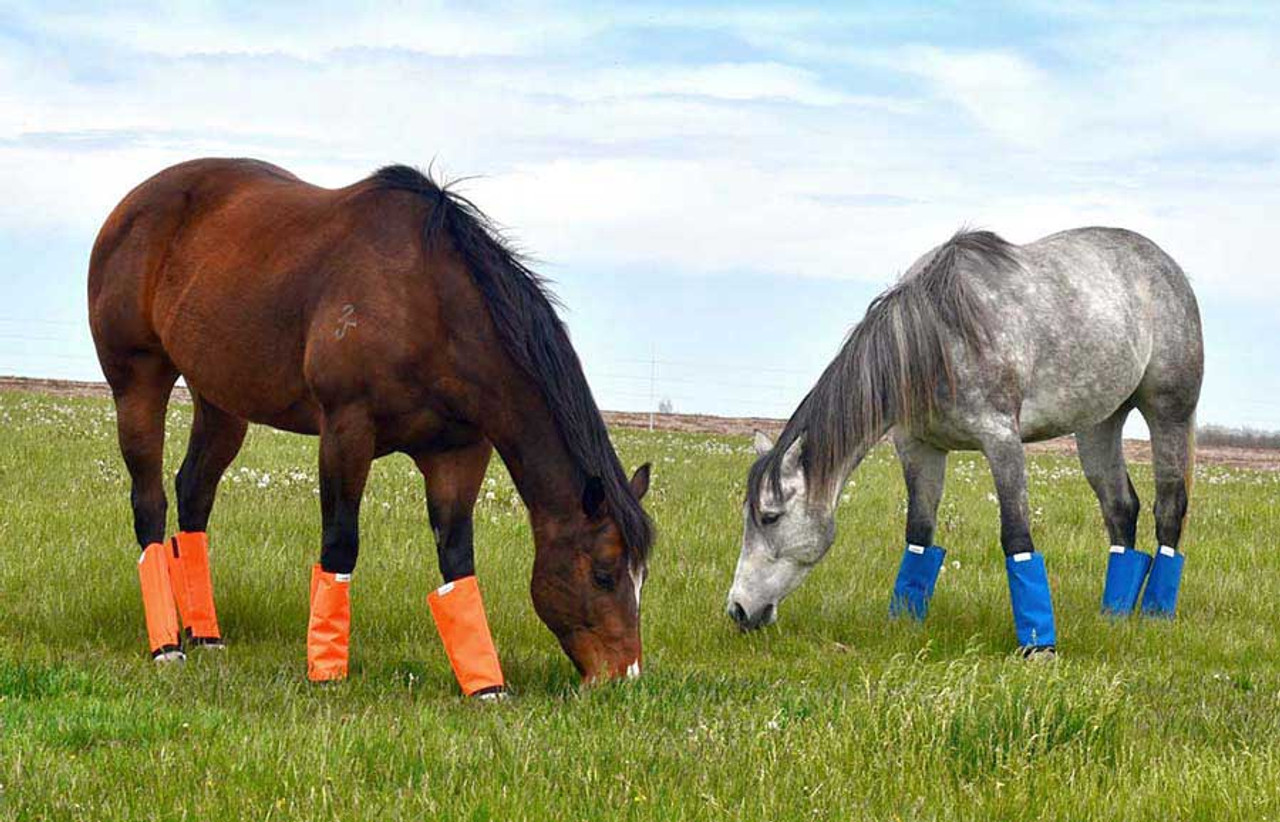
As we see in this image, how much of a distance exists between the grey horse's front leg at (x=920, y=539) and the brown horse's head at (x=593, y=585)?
3.53m

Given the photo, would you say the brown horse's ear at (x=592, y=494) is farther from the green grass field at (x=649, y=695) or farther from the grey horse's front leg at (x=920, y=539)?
the grey horse's front leg at (x=920, y=539)

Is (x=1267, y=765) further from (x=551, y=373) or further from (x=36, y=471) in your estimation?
(x=36, y=471)

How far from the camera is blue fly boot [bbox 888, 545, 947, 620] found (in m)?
9.72

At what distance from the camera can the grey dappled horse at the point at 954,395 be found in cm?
880

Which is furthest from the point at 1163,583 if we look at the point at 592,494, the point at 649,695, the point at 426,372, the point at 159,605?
the point at 159,605

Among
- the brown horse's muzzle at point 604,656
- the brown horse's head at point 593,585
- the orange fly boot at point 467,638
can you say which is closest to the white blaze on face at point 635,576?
the brown horse's head at point 593,585

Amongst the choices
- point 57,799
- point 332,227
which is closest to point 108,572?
point 332,227

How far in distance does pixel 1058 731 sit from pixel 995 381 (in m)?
3.60

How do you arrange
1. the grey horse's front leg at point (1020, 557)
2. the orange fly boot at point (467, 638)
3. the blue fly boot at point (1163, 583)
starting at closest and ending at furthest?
1. the orange fly boot at point (467, 638)
2. the grey horse's front leg at point (1020, 557)
3. the blue fly boot at point (1163, 583)

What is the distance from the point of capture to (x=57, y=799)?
4.83 metres

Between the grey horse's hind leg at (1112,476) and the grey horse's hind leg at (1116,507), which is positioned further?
the grey horse's hind leg at (1112,476)

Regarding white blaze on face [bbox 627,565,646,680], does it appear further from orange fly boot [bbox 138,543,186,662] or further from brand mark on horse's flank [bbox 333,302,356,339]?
orange fly boot [bbox 138,543,186,662]

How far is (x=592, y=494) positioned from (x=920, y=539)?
3.92 metres

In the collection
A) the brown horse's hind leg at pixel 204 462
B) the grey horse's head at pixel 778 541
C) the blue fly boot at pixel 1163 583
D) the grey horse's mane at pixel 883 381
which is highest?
the grey horse's mane at pixel 883 381
